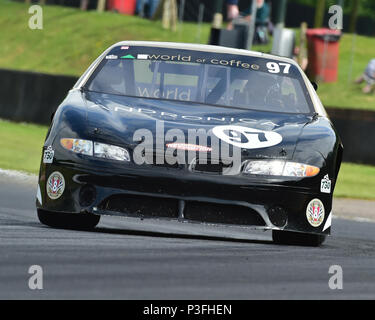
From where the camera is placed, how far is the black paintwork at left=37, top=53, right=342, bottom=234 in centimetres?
781

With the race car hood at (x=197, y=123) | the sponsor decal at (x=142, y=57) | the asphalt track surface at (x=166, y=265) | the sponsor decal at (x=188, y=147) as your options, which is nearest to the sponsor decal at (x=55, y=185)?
the asphalt track surface at (x=166, y=265)

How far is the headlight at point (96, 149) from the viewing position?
786cm

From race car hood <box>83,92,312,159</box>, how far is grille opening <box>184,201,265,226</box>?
0.36 meters

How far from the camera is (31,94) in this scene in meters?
24.5

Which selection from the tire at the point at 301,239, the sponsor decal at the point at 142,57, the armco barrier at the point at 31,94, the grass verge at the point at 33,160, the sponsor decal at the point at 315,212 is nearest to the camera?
the sponsor decal at the point at 315,212

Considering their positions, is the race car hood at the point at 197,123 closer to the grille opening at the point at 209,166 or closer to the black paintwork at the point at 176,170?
the black paintwork at the point at 176,170

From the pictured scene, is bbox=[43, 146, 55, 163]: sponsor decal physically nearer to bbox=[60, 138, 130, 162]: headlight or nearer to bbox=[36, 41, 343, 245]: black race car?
bbox=[36, 41, 343, 245]: black race car

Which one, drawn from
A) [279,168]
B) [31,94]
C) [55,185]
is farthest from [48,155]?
[31,94]

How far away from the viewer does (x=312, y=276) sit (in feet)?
22.4

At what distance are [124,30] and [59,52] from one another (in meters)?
2.17

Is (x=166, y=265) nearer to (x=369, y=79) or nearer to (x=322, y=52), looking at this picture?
(x=369, y=79)
